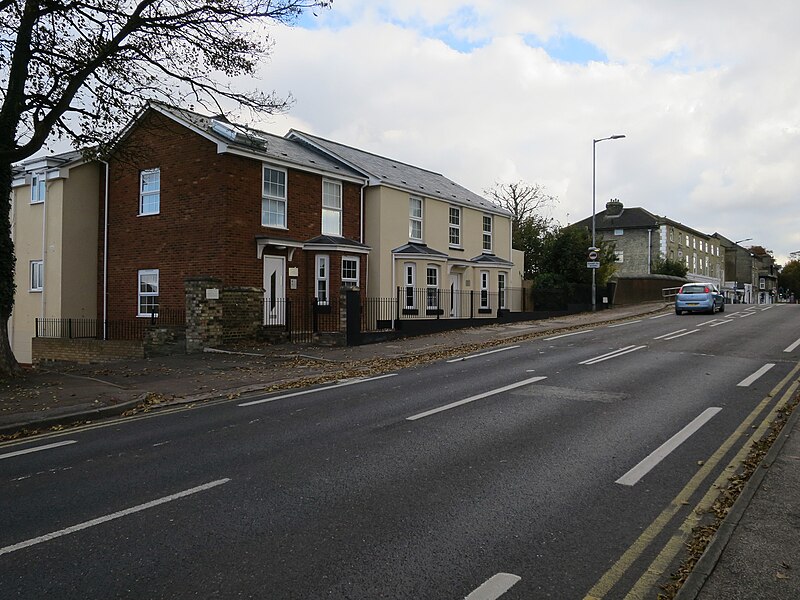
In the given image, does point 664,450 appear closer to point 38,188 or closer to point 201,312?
point 201,312

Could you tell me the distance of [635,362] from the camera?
45.5 ft

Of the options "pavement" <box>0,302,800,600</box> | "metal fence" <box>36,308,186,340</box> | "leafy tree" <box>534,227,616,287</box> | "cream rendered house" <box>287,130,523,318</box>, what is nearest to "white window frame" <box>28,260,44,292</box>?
"metal fence" <box>36,308,186,340</box>

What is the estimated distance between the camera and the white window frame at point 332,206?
24062 mm

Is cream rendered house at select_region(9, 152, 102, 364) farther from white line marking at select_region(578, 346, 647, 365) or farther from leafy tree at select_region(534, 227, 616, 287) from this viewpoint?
A: leafy tree at select_region(534, 227, 616, 287)

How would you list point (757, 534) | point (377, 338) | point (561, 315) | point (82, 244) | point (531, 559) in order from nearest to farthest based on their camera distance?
point (531, 559) < point (757, 534) < point (377, 338) < point (82, 244) < point (561, 315)

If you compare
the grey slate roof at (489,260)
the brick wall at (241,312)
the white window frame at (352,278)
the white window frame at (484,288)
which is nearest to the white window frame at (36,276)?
the brick wall at (241,312)

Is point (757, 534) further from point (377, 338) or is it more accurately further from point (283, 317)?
point (283, 317)

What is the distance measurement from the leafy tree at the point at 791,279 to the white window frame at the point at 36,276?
120 m

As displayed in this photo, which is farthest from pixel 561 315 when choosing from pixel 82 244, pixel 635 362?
pixel 82 244

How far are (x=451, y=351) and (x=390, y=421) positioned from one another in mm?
9280

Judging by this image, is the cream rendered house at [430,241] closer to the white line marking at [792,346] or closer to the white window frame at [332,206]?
the white window frame at [332,206]

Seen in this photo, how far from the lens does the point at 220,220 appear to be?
2036cm

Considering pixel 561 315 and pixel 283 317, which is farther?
pixel 561 315

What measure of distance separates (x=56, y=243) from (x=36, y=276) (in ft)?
8.41
